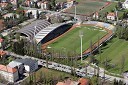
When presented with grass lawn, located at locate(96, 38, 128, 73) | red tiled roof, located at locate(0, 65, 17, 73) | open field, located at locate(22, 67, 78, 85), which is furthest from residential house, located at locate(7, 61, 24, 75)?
grass lawn, located at locate(96, 38, 128, 73)

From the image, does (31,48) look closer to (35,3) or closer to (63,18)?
(63,18)

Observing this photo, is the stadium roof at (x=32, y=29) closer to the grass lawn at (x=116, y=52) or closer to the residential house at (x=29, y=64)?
the residential house at (x=29, y=64)

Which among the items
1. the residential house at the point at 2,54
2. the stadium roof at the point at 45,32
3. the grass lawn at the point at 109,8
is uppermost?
the grass lawn at the point at 109,8

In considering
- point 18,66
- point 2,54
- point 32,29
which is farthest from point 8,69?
point 32,29

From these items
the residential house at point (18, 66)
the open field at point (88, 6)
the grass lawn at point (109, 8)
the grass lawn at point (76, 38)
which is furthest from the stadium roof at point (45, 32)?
the grass lawn at point (109, 8)

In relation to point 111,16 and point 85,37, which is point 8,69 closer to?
point 85,37

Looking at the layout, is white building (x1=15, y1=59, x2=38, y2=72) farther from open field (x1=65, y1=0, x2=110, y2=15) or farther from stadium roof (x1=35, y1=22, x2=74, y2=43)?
open field (x1=65, y1=0, x2=110, y2=15)
